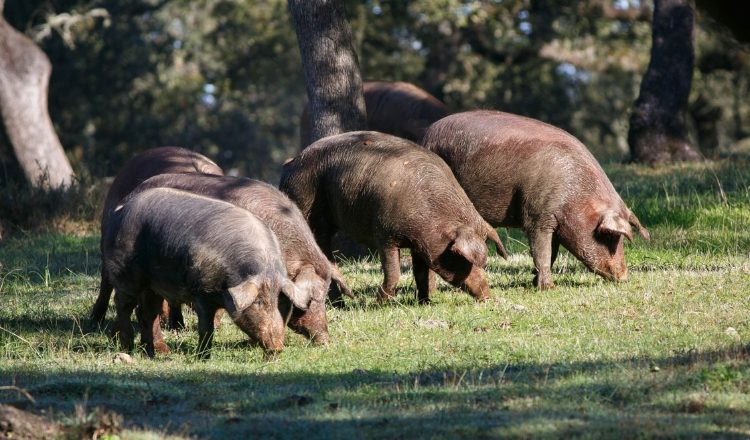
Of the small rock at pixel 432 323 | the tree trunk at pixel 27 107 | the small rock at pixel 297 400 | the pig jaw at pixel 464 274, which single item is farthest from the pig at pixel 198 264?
the tree trunk at pixel 27 107

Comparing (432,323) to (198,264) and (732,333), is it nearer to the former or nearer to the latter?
(198,264)

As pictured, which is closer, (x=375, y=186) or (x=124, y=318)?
(x=124, y=318)

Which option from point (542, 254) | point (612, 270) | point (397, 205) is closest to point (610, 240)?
point (612, 270)

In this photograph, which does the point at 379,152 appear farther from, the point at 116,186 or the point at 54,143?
the point at 54,143

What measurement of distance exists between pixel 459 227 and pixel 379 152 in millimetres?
1064

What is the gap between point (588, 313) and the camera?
975cm

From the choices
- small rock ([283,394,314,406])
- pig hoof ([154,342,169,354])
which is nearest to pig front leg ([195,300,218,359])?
pig hoof ([154,342,169,354])

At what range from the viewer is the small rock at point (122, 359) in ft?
29.2

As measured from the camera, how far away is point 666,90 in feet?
57.1

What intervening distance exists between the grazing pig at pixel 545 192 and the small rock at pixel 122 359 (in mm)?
3969

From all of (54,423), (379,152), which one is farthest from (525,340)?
(54,423)

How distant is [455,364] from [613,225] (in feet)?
10.8

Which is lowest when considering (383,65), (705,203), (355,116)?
(383,65)

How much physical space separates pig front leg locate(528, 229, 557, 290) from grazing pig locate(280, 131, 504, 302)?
54 centimetres
